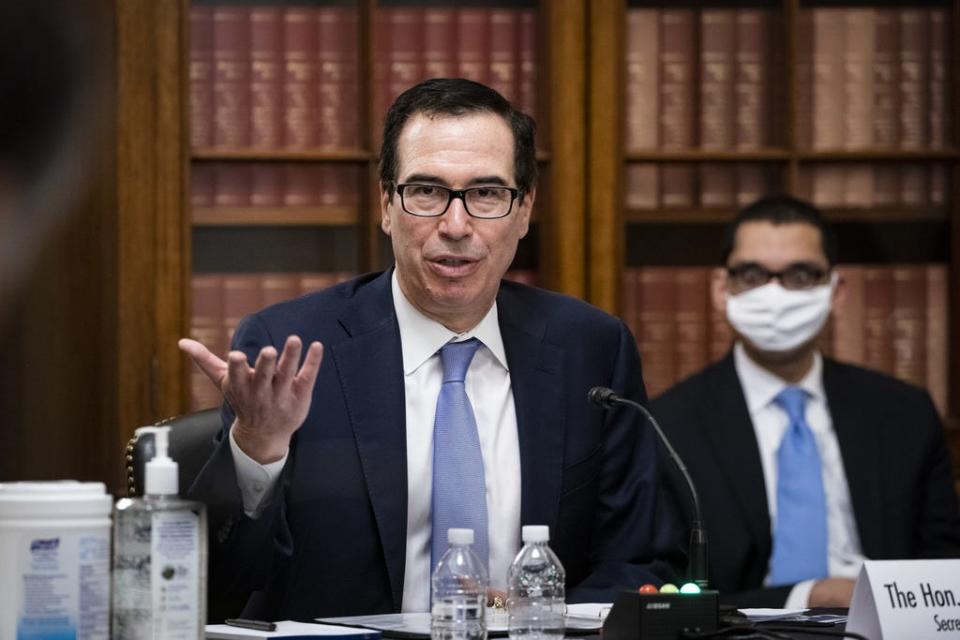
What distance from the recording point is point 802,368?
12.5 ft

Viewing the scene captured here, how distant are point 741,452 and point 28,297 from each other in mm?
1853

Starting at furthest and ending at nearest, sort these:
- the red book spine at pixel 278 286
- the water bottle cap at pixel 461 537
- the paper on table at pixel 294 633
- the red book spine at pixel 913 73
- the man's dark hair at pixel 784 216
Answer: the red book spine at pixel 913 73 → the red book spine at pixel 278 286 → the man's dark hair at pixel 784 216 → the water bottle cap at pixel 461 537 → the paper on table at pixel 294 633

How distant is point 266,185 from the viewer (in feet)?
13.0

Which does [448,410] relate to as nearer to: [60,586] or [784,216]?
[60,586]

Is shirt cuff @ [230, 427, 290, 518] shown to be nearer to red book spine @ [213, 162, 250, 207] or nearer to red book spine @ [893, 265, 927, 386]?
red book spine @ [213, 162, 250, 207]

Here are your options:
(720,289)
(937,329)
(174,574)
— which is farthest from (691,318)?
(174,574)

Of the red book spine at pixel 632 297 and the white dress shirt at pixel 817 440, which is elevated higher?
the red book spine at pixel 632 297

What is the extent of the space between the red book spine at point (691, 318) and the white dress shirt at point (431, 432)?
153 cm

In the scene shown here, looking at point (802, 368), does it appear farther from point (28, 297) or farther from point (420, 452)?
point (28, 297)

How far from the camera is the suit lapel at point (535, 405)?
2.54 m

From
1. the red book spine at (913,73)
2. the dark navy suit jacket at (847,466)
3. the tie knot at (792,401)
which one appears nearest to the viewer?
the dark navy suit jacket at (847,466)

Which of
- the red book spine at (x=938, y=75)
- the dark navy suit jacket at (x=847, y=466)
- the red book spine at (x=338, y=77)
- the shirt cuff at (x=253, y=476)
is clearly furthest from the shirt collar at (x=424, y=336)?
the red book spine at (x=938, y=75)

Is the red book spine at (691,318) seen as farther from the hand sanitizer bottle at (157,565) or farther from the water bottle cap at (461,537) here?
the hand sanitizer bottle at (157,565)

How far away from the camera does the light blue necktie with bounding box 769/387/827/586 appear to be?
11.8 feet
